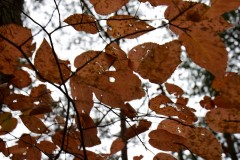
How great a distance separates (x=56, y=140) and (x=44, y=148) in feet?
0.39

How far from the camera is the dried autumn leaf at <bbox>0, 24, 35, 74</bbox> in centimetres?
76

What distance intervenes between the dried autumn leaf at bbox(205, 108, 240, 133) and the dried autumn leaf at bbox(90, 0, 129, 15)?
0.35m

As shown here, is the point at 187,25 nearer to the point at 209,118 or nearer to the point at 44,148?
the point at 209,118

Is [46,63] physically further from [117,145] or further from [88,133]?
[117,145]

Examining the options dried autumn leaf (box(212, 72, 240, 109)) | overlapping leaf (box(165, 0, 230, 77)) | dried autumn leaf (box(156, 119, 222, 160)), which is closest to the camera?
overlapping leaf (box(165, 0, 230, 77))

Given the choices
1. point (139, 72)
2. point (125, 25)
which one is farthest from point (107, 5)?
point (139, 72)

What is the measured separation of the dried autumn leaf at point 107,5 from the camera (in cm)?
68

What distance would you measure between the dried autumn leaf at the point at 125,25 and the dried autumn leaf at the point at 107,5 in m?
0.03

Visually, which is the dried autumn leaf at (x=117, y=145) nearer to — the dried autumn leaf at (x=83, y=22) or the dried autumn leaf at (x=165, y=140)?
the dried autumn leaf at (x=165, y=140)

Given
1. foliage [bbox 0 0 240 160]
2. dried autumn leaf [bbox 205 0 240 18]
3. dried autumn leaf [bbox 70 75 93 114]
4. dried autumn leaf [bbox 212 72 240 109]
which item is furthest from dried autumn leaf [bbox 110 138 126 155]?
dried autumn leaf [bbox 205 0 240 18]

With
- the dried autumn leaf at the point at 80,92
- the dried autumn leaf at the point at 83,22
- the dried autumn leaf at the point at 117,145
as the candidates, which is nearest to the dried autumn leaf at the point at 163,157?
the dried autumn leaf at the point at 117,145

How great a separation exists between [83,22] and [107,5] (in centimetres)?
9

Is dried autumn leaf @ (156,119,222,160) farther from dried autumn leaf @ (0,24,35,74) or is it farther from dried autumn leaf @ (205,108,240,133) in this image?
dried autumn leaf @ (0,24,35,74)

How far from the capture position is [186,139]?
2.47 ft
